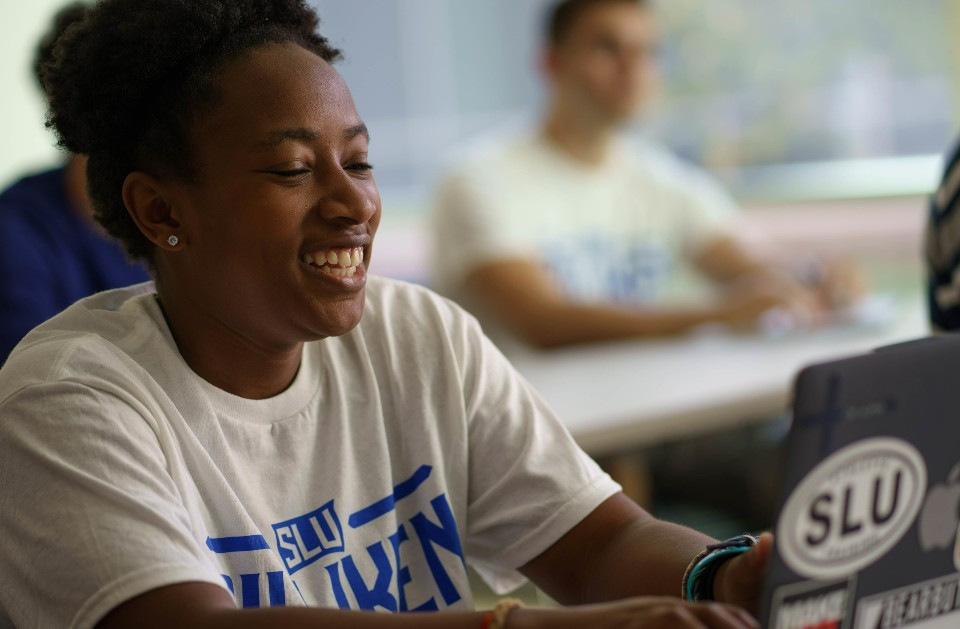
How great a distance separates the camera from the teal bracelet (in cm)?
95

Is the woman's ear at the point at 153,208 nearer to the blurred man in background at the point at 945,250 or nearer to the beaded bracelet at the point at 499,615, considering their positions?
the beaded bracelet at the point at 499,615

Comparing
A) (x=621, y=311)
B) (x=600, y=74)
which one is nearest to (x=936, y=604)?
(x=621, y=311)

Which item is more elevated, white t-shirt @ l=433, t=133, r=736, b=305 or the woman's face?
the woman's face

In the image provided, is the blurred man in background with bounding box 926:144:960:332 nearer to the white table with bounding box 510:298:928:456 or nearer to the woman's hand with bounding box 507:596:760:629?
the white table with bounding box 510:298:928:456

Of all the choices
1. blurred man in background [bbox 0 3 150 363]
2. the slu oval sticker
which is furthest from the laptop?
blurred man in background [bbox 0 3 150 363]

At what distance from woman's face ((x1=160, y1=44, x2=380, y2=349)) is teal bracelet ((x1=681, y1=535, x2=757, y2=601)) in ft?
1.21

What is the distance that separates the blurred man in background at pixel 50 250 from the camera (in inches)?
79.0

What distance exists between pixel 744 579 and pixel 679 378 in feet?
4.72

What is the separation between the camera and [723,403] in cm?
212

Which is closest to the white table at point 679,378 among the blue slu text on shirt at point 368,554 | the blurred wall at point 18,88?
the blue slu text on shirt at point 368,554

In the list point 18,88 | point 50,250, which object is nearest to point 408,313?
point 50,250

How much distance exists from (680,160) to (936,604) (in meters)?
4.17

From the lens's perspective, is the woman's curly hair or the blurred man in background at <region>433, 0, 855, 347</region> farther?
the blurred man in background at <region>433, 0, 855, 347</region>

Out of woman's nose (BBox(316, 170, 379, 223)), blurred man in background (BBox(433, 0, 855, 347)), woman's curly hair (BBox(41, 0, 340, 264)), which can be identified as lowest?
blurred man in background (BBox(433, 0, 855, 347))
